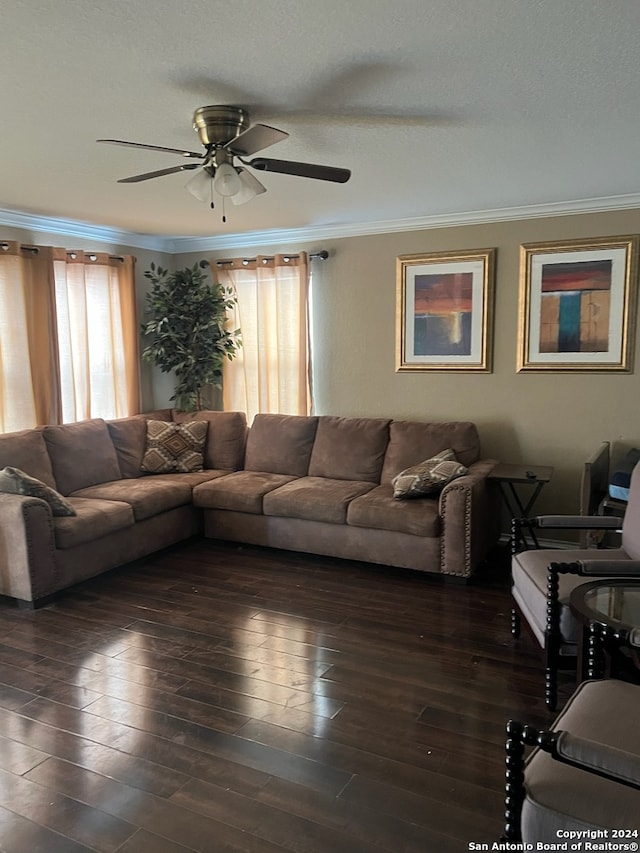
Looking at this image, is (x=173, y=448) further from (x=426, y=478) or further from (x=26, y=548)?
(x=426, y=478)

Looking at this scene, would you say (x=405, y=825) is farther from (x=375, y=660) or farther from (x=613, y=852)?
(x=375, y=660)

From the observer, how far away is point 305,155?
3.12 m

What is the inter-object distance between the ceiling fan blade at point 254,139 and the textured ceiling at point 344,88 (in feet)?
0.48

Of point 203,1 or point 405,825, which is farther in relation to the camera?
point 405,825

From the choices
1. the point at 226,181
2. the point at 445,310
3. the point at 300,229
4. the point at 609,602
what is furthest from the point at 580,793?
the point at 300,229

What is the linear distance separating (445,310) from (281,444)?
5.58 ft

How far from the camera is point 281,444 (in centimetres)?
512

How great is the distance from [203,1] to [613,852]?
235 cm

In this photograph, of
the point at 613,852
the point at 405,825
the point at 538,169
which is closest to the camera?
the point at 613,852

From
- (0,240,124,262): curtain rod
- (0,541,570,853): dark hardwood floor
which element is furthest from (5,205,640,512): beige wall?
(0,541,570,853): dark hardwood floor

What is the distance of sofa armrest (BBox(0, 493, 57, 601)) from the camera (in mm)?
3541

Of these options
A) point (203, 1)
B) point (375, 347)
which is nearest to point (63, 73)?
point (203, 1)

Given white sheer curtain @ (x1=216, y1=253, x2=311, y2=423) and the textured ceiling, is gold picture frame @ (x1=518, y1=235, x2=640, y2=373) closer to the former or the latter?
the textured ceiling

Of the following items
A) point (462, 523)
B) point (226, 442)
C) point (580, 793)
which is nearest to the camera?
point (580, 793)
